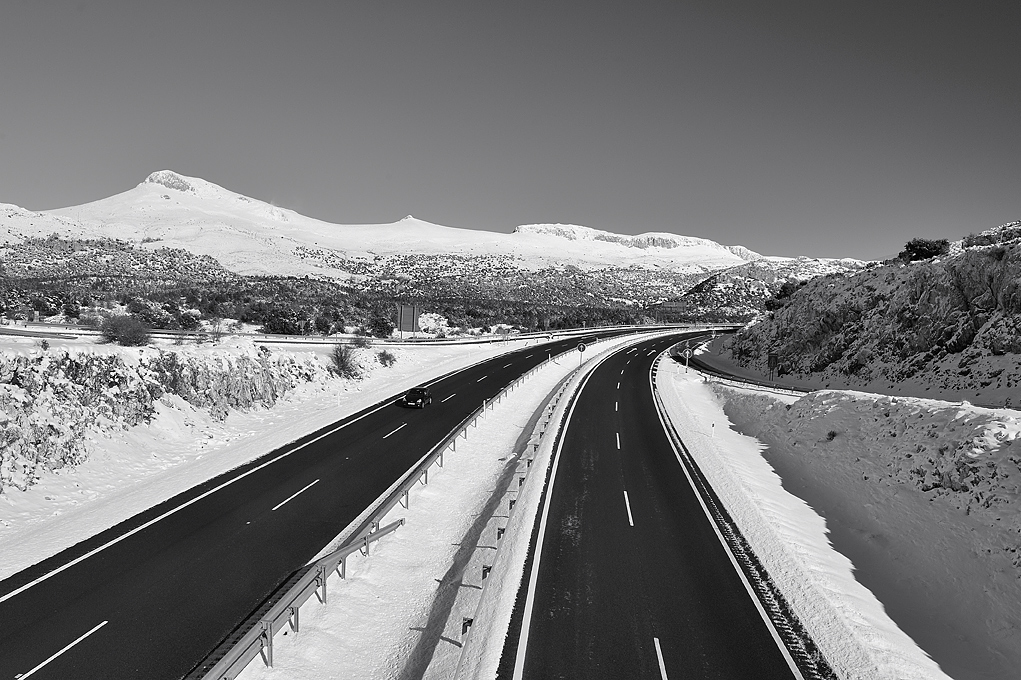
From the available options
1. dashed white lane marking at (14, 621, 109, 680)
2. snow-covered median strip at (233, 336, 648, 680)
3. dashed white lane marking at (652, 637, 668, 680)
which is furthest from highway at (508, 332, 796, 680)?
dashed white lane marking at (14, 621, 109, 680)

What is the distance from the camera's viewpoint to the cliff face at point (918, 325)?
100ft

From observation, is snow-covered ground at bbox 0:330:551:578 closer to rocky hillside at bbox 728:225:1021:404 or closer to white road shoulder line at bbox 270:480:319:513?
white road shoulder line at bbox 270:480:319:513

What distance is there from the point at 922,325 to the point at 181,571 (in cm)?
4627

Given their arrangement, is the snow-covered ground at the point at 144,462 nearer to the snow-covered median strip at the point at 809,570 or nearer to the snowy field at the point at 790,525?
→ the snowy field at the point at 790,525

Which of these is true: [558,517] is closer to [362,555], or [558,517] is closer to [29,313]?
[362,555]

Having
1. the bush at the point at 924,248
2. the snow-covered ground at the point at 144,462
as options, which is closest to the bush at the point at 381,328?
the snow-covered ground at the point at 144,462

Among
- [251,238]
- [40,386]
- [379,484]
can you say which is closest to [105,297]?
[40,386]

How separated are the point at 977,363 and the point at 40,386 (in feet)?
159

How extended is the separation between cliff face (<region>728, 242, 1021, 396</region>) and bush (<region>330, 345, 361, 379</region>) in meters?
38.2

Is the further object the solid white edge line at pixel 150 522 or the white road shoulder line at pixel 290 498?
the white road shoulder line at pixel 290 498

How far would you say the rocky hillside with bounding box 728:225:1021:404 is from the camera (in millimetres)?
30031

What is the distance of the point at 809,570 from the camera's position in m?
13.6

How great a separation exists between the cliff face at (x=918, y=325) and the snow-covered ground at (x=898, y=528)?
13763 millimetres

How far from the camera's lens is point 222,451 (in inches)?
862
